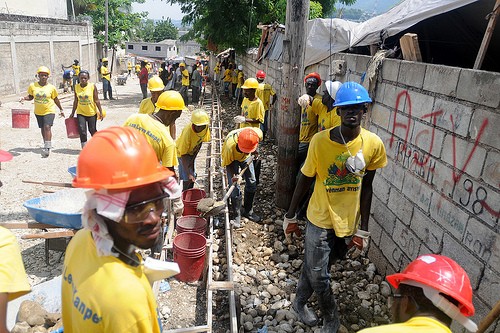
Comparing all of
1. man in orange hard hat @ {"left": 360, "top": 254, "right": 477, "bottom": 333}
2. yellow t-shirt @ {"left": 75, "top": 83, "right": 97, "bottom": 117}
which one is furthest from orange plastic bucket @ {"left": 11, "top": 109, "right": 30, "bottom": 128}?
man in orange hard hat @ {"left": 360, "top": 254, "right": 477, "bottom": 333}

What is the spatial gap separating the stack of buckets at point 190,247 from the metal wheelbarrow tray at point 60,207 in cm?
113

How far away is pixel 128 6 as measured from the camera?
39.3m

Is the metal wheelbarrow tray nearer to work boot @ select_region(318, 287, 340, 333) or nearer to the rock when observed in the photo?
the rock

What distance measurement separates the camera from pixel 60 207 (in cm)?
466

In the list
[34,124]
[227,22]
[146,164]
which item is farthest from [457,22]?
[227,22]

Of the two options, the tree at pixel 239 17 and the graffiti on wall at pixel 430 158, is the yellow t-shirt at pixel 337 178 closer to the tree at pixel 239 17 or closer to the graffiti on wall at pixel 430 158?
the graffiti on wall at pixel 430 158


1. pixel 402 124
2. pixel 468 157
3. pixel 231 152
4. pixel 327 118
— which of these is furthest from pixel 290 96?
pixel 468 157

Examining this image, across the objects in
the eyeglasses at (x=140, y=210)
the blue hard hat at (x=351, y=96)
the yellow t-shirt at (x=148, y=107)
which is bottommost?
the yellow t-shirt at (x=148, y=107)

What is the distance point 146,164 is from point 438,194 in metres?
2.78

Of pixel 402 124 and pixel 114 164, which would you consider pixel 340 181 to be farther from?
pixel 114 164

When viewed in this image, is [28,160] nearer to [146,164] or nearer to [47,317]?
[47,317]

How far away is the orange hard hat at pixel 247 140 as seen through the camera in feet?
17.3

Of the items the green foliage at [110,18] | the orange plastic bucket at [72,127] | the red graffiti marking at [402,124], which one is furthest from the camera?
the green foliage at [110,18]

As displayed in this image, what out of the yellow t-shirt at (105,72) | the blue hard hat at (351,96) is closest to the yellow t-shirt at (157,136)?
the blue hard hat at (351,96)
